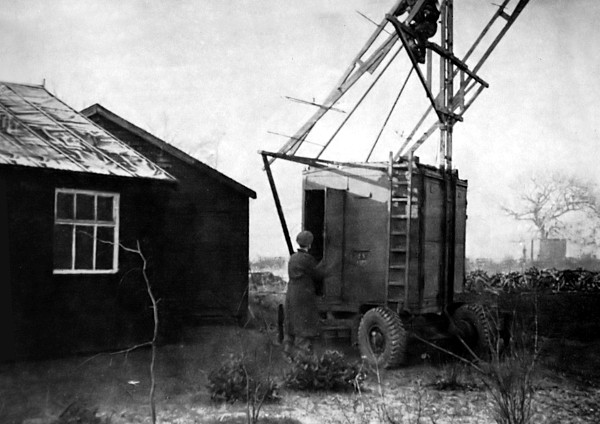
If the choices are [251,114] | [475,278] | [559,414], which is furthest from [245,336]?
[475,278]

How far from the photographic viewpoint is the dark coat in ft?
28.6

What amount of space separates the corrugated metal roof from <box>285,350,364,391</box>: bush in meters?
3.67

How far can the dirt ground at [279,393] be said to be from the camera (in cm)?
616

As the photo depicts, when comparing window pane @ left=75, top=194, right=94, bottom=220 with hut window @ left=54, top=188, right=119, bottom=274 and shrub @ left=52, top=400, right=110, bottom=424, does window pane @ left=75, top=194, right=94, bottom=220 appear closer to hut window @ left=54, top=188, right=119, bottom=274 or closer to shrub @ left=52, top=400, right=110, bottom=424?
hut window @ left=54, top=188, right=119, bottom=274

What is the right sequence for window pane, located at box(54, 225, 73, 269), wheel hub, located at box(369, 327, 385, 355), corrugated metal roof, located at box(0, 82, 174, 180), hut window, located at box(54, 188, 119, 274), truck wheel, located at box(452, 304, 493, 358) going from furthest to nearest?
1. window pane, located at box(54, 225, 73, 269)
2. truck wheel, located at box(452, 304, 493, 358)
3. wheel hub, located at box(369, 327, 385, 355)
4. hut window, located at box(54, 188, 119, 274)
5. corrugated metal roof, located at box(0, 82, 174, 180)

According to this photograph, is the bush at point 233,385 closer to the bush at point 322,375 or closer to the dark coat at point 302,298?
the bush at point 322,375

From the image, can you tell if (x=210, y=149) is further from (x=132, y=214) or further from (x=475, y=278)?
(x=475, y=278)

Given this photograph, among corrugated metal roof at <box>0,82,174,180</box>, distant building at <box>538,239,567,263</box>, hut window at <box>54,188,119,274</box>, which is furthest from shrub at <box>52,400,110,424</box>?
distant building at <box>538,239,567,263</box>

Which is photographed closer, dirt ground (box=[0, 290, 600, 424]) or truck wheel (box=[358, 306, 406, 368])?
Result: dirt ground (box=[0, 290, 600, 424])

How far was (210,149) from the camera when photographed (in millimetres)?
10852

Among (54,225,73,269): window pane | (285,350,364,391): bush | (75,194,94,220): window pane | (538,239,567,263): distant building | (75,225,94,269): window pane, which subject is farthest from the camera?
(538,239,567,263): distant building

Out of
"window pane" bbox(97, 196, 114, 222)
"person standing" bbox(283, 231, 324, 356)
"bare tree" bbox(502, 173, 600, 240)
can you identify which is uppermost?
"bare tree" bbox(502, 173, 600, 240)

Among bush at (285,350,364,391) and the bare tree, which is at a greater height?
the bare tree

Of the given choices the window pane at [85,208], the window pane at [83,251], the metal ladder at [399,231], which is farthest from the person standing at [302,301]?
the window pane at [85,208]
